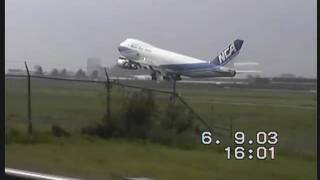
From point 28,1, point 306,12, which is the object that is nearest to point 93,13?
point 28,1

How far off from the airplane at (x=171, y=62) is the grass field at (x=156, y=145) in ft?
0.22

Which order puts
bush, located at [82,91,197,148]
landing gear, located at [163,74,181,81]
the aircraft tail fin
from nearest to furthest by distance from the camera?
the aircraft tail fin < landing gear, located at [163,74,181,81] < bush, located at [82,91,197,148]

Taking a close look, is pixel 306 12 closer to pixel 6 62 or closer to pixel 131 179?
pixel 131 179

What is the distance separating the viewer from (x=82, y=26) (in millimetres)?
2129

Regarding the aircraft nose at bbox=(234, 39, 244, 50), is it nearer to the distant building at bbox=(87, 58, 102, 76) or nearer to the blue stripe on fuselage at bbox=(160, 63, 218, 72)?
the blue stripe on fuselage at bbox=(160, 63, 218, 72)

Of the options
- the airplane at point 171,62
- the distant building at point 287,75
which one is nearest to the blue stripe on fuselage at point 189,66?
the airplane at point 171,62

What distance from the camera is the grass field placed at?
5.98 feet

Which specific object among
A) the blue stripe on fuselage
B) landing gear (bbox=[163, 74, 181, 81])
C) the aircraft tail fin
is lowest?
landing gear (bbox=[163, 74, 181, 81])

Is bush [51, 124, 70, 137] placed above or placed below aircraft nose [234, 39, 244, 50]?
below

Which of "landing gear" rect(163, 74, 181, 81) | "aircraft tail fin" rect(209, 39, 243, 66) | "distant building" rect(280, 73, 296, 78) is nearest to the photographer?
"distant building" rect(280, 73, 296, 78)

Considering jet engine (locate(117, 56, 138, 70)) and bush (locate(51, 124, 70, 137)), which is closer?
jet engine (locate(117, 56, 138, 70))

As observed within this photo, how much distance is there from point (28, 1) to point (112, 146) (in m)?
0.66

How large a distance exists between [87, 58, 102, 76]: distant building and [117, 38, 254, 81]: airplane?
0.28 feet

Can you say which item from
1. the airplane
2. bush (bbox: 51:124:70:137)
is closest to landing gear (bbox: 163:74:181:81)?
the airplane
